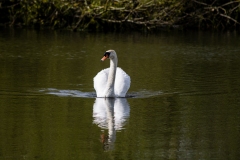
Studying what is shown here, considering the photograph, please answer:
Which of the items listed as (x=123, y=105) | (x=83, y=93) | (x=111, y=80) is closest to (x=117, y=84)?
(x=111, y=80)

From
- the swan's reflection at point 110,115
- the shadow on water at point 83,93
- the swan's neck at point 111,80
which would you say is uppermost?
the swan's neck at point 111,80

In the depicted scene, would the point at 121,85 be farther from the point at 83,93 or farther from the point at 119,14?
the point at 119,14

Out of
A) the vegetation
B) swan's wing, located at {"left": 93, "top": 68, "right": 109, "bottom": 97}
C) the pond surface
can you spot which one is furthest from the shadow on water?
the vegetation

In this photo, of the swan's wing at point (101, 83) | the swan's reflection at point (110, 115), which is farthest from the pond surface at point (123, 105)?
the swan's wing at point (101, 83)

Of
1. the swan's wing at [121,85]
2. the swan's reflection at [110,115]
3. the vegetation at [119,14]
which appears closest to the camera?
the swan's reflection at [110,115]

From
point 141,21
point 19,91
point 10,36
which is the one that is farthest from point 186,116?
point 141,21

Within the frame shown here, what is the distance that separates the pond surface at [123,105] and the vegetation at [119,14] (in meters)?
5.70

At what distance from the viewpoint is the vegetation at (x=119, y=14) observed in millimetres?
28672

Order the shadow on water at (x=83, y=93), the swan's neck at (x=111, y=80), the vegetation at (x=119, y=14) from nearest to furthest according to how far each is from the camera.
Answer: the swan's neck at (x=111, y=80)
the shadow on water at (x=83, y=93)
the vegetation at (x=119, y=14)

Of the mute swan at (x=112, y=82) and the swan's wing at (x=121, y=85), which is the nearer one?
the mute swan at (x=112, y=82)

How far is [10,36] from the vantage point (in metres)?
25.5

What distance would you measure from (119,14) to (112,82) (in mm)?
16606

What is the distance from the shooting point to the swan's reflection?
930cm

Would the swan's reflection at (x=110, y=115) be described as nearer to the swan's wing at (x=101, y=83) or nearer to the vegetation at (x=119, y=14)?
the swan's wing at (x=101, y=83)
